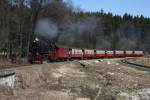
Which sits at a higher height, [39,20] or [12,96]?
[39,20]

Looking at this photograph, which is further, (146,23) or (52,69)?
(146,23)

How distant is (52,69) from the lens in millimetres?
41625

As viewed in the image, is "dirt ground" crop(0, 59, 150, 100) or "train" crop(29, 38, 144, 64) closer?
"dirt ground" crop(0, 59, 150, 100)

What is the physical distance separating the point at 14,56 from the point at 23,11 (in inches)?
430

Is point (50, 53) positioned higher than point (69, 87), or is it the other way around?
point (50, 53)

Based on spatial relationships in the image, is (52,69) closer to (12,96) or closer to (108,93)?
(108,93)

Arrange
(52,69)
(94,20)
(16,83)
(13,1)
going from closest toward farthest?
(16,83)
(52,69)
(13,1)
(94,20)

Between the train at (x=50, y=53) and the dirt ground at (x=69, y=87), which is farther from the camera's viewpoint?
the train at (x=50, y=53)

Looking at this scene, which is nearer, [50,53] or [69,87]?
[69,87]

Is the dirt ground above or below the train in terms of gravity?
below

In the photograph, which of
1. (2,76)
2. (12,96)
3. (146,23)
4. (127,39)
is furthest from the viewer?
(146,23)

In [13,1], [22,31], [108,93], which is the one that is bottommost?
[108,93]

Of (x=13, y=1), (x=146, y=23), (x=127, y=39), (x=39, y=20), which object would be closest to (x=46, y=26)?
(x=39, y=20)

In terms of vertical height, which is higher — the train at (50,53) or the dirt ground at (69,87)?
the train at (50,53)
